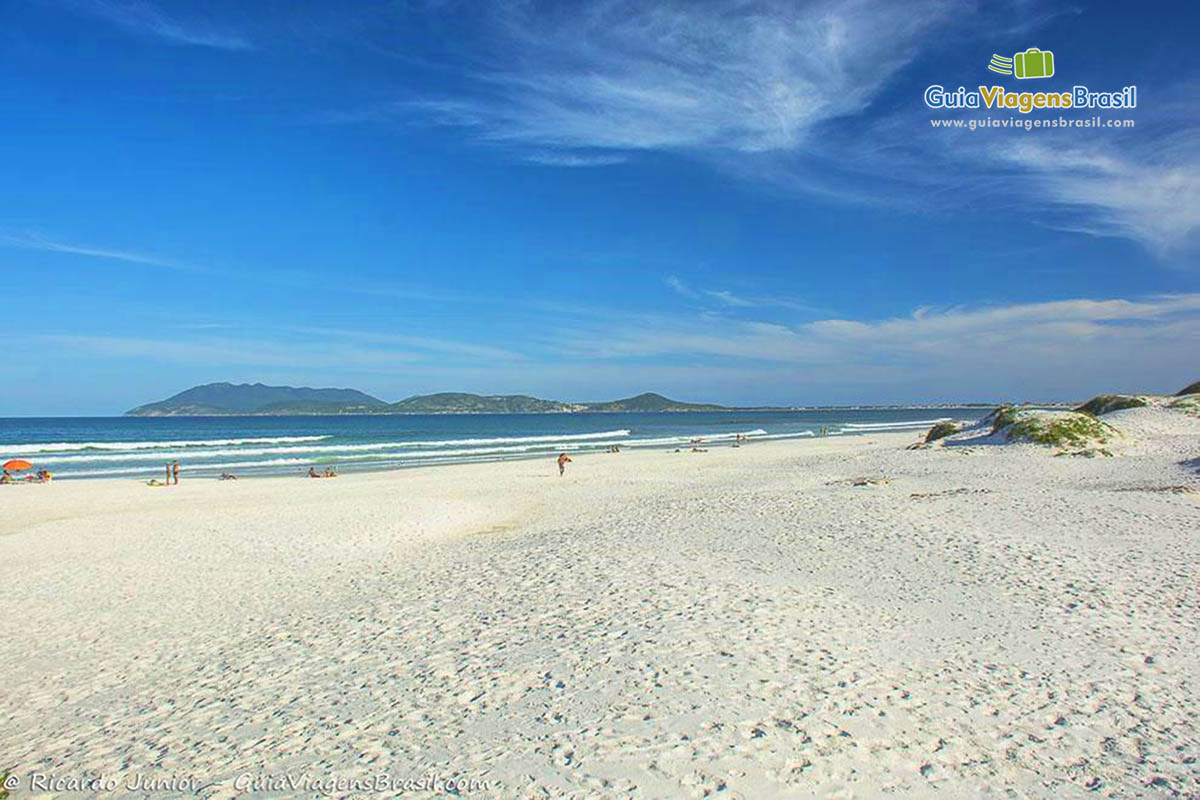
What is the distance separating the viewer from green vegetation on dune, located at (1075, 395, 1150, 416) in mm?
31913

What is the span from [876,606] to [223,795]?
7083 mm

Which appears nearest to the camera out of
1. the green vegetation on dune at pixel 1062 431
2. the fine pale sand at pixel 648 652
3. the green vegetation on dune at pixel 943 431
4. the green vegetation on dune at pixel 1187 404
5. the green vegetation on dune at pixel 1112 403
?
the fine pale sand at pixel 648 652

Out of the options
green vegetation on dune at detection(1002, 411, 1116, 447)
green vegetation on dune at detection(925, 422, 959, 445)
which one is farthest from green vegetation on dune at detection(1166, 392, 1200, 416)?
green vegetation on dune at detection(925, 422, 959, 445)

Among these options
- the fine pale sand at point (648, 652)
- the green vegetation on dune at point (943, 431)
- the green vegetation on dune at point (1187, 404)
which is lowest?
the fine pale sand at point (648, 652)

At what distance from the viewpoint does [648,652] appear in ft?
23.2

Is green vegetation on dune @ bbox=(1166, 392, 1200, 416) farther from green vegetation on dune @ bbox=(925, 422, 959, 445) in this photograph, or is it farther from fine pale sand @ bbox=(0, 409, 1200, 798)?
fine pale sand @ bbox=(0, 409, 1200, 798)

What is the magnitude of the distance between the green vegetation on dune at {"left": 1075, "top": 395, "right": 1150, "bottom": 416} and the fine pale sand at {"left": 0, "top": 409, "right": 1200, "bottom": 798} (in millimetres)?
18785

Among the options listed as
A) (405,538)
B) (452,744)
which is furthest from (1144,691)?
(405,538)

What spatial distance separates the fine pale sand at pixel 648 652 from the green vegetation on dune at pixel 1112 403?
1879 cm

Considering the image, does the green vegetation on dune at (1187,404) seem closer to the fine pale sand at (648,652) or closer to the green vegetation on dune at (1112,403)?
the green vegetation on dune at (1112,403)

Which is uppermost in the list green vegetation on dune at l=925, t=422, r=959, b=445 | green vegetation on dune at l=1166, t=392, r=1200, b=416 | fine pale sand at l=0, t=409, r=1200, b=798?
green vegetation on dune at l=1166, t=392, r=1200, b=416

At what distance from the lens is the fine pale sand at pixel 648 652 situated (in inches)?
203

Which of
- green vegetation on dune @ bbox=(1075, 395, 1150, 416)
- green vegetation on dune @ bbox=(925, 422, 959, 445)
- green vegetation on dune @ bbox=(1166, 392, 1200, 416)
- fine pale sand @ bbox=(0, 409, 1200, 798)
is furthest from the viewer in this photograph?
green vegetation on dune @ bbox=(925, 422, 959, 445)

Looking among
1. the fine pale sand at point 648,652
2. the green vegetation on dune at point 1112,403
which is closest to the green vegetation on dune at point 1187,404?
the green vegetation on dune at point 1112,403
